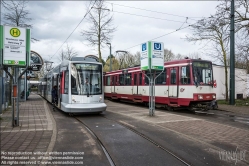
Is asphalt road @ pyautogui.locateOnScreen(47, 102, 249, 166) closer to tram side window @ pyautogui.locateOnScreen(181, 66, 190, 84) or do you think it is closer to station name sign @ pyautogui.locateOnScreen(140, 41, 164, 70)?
station name sign @ pyautogui.locateOnScreen(140, 41, 164, 70)

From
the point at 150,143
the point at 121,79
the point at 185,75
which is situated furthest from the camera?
the point at 121,79

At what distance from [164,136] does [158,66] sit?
5.08m

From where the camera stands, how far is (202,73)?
13352 millimetres

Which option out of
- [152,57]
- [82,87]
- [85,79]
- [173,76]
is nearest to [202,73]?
[173,76]

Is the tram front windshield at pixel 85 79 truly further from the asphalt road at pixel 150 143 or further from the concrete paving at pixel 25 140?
the concrete paving at pixel 25 140

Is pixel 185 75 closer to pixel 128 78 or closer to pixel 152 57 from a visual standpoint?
pixel 152 57

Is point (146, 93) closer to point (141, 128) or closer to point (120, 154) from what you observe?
point (141, 128)

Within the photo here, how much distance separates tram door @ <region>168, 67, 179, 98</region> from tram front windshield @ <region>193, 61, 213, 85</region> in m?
1.13

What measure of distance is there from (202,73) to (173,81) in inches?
70.1

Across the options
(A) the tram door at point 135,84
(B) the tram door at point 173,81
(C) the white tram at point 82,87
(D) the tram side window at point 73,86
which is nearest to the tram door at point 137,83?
(A) the tram door at point 135,84

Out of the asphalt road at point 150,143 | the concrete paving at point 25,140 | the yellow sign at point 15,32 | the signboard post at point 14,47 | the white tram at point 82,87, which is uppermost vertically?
the yellow sign at point 15,32

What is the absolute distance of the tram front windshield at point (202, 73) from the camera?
1309 centimetres

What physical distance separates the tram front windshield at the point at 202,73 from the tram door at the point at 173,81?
1.13m

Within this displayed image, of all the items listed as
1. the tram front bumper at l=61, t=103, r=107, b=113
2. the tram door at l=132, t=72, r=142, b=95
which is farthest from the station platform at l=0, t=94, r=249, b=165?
the tram door at l=132, t=72, r=142, b=95
